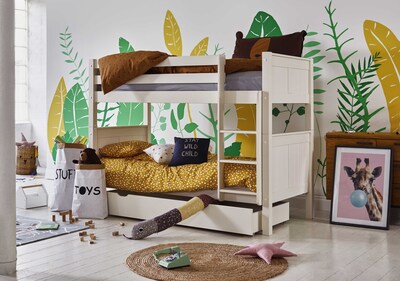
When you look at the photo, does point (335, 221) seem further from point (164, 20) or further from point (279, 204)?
point (164, 20)

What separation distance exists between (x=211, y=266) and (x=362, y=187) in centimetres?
171

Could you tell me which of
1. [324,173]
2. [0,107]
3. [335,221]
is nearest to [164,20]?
[324,173]

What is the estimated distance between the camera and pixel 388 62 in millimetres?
4883

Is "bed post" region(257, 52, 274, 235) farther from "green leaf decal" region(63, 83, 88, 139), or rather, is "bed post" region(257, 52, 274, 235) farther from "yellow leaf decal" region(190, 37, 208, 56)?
"green leaf decal" region(63, 83, 88, 139)

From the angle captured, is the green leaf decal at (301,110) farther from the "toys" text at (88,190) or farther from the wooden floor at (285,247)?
the "toys" text at (88,190)

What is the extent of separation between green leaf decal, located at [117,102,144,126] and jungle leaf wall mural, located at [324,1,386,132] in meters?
2.07

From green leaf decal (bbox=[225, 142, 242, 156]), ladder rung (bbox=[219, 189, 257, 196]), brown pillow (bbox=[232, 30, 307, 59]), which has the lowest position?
ladder rung (bbox=[219, 189, 257, 196])

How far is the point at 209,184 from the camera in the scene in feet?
15.0

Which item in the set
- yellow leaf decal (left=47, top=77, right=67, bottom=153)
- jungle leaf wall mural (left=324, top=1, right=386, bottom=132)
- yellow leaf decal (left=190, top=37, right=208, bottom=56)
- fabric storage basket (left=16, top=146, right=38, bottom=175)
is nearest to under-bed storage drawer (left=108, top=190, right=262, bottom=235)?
jungle leaf wall mural (left=324, top=1, right=386, bottom=132)

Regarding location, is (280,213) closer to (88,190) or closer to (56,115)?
(88,190)

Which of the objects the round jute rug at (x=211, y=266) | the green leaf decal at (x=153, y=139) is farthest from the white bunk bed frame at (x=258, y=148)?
the green leaf decal at (x=153, y=139)

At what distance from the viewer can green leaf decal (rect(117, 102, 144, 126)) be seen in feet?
20.6

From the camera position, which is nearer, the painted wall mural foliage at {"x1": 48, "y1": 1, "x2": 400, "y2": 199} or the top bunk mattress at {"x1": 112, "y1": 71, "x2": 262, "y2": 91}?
the top bunk mattress at {"x1": 112, "y1": 71, "x2": 262, "y2": 91}

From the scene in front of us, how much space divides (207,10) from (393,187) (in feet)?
7.83
